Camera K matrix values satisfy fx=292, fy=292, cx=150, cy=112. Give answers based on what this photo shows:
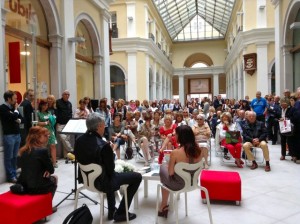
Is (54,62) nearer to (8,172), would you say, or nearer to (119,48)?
(8,172)

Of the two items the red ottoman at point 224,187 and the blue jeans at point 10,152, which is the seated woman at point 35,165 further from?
the red ottoman at point 224,187

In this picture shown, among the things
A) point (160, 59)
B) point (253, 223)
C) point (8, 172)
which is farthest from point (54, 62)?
point (160, 59)

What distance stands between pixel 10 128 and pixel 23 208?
2.68 m

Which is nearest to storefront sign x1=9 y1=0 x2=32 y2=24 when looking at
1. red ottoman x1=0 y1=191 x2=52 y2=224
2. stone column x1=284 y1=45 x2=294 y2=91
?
red ottoman x1=0 y1=191 x2=52 y2=224

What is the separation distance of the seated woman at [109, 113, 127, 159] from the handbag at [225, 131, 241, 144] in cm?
274

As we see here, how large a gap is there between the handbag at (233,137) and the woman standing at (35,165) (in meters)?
4.58

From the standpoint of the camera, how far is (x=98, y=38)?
11109mm

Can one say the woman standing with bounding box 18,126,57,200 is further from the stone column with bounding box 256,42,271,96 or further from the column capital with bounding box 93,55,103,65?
the stone column with bounding box 256,42,271,96

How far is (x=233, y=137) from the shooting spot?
7.11m

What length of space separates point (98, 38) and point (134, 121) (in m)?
4.17

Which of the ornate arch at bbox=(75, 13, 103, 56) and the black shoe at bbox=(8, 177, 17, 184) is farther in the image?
the ornate arch at bbox=(75, 13, 103, 56)

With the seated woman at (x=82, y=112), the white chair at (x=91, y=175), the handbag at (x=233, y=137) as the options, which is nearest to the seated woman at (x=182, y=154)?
the white chair at (x=91, y=175)

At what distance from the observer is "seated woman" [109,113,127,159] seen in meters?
7.77

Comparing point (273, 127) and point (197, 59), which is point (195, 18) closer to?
point (197, 59)
